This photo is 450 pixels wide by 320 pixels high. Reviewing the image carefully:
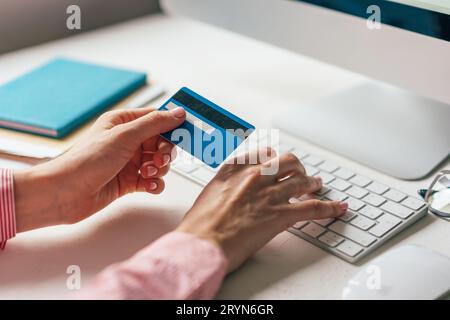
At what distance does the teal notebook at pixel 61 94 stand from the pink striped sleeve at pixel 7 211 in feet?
0.62

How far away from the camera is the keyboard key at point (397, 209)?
2.20 ft

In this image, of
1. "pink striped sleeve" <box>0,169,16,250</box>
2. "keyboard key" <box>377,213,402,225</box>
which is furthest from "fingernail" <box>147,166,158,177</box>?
"keyboard key" <box>377,213,402,225</box>

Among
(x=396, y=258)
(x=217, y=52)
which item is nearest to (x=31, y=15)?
(x=217, y=52)

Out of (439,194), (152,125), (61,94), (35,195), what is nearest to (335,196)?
(439,194)

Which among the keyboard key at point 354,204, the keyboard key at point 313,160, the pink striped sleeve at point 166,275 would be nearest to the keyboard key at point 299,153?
the keyboard key at point 313,160

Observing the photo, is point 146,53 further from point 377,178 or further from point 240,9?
point 377,178

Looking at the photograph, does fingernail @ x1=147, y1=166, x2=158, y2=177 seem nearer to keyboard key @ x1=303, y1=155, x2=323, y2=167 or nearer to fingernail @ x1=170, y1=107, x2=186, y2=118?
fingernail @ x1=170, y1=107, x2=186, y2=118

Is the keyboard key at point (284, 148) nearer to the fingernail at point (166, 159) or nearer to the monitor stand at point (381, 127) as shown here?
the monitor stand at point (381, 127)

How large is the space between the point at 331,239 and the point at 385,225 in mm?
62

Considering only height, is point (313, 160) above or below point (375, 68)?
below

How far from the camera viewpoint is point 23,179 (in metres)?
0.66

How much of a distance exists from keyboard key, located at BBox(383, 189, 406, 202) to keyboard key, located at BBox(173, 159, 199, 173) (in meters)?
0.23

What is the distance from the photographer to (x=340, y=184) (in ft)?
2.38

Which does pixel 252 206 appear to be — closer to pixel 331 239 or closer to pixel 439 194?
pixel 331 239
